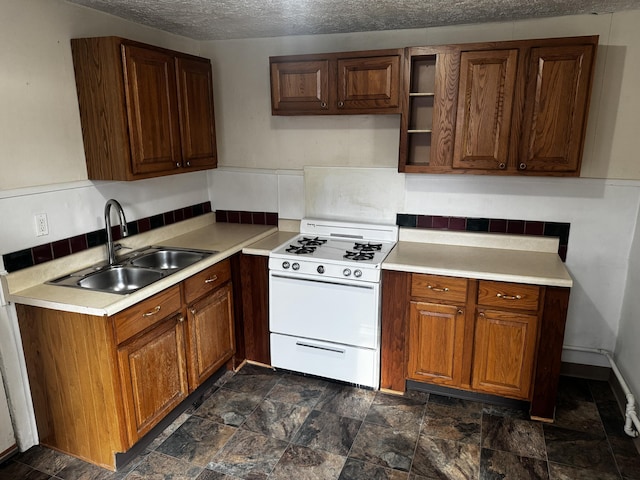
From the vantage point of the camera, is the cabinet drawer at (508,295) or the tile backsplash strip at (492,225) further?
the tile backsplash strip at (492,225)

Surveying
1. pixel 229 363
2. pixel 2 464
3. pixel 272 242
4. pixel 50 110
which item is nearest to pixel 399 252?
pixel 272 242

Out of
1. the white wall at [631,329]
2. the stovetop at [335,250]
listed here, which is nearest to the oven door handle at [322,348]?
the stovetop at [335,250]

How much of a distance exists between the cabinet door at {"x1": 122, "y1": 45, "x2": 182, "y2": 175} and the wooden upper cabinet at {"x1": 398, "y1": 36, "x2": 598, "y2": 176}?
1.39 metres

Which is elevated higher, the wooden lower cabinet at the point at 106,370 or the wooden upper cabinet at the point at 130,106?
the wooden upper cabinet at the point at 130,106

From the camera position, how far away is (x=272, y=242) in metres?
3.16

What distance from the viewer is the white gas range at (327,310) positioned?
8.87 ft

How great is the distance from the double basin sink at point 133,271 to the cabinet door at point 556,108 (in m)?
2.00

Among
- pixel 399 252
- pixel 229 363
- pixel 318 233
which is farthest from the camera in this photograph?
pixel 318 233

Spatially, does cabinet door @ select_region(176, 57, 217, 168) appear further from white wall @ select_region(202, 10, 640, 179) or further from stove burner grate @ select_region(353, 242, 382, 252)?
stove burner grate @ select_region(353, 242, 382, 252)

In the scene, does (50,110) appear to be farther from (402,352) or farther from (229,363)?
(402,352)

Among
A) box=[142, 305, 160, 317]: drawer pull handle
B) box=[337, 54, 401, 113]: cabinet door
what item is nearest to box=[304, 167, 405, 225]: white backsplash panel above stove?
box=[337, 54, 401, 113]: cabinet door

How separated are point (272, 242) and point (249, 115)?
1008mm

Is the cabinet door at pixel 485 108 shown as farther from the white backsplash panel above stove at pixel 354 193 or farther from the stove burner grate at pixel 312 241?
the stove burner grate at pixel 312 241

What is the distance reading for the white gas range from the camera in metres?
2.70
